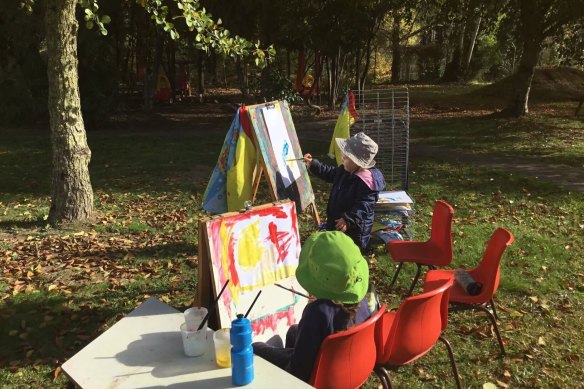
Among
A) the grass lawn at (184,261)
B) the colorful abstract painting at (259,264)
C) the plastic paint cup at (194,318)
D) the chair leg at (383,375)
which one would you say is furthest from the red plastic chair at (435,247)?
the plastic paint cup at (194,318)

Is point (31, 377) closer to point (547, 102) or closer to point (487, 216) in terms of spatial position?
point (487, 216)

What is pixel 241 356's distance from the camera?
2.44 metres

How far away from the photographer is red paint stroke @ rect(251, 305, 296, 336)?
3.77 metres

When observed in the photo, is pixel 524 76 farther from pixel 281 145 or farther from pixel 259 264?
pixel 259 264

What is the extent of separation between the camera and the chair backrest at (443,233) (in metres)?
4.68

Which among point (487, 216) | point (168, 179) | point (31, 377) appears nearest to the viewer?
point (31, 377)

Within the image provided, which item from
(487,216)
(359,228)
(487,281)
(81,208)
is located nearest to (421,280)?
(359,228)

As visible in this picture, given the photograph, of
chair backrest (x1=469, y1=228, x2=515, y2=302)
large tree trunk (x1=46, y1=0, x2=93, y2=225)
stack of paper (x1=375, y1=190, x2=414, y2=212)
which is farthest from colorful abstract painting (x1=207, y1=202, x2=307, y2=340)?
large tree trunk (x1=46, y1=0, x2=93, y2=225)

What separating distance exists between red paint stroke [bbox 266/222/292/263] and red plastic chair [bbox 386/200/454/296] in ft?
4.29

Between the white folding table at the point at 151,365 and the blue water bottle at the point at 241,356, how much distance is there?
0.05m

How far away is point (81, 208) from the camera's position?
7.45 m

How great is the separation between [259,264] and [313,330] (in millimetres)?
1157

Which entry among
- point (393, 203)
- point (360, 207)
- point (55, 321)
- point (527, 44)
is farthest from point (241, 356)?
point (527, 44)

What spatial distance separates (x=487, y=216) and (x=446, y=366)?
4.40 meters
